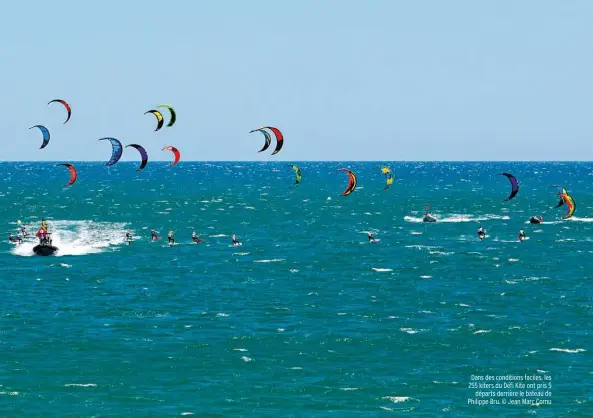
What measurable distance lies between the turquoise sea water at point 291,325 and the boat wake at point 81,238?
2.12 ft

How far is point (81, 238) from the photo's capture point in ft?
351

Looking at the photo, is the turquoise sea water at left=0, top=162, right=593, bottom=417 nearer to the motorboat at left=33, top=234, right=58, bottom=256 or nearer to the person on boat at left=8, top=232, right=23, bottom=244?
the motorboat at left=33, top=234, right=58, bottom=256

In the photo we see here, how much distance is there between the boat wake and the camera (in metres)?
92.2

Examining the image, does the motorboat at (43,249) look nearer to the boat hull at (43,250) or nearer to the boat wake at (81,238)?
the boat hull at (43,250)

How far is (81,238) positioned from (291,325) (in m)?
58.0

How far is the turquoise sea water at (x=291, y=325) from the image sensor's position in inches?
1592

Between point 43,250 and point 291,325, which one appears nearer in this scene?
point 291,325

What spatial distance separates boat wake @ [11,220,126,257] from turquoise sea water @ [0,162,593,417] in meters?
0.65

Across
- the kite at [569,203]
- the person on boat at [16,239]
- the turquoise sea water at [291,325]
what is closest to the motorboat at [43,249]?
the turquoise sea water at [291,325]
